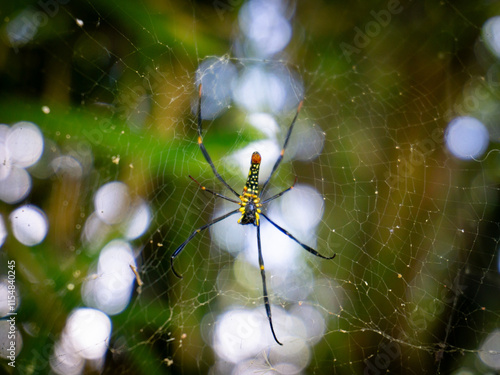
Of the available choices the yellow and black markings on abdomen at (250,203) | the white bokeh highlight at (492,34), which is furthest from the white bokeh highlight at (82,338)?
the white bokeh highlight at (492,34)

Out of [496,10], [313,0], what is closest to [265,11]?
[313,0]

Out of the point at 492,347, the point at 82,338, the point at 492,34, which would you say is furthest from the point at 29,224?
the point at 492,34

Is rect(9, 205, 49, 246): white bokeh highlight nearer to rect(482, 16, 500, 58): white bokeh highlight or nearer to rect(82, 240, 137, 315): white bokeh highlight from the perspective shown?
rect(82, 240, 137, 315): white bokeh highlight

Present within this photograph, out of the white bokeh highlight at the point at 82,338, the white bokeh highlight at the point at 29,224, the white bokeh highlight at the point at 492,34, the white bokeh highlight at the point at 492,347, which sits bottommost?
the white bokeh highlight at the point at 492,347

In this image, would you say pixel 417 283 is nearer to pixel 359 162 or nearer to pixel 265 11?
pixel 359 162

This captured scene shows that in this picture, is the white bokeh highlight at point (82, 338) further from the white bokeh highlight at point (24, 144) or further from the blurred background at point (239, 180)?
the white bokeh highlight at point (24, 144)

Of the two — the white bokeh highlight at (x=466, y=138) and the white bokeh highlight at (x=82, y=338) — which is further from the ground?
the white bokeh highlight at (x=466, y=138)

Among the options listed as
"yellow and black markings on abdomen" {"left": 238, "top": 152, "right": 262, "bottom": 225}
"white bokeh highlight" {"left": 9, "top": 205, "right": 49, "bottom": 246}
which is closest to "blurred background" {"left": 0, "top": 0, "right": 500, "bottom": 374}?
"white bokeh highlight" {"left": 9, "top": 205, "right": 49, "bottom": 246}

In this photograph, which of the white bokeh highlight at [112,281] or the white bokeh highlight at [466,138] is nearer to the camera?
the white bokeh highlight at [112,281]
